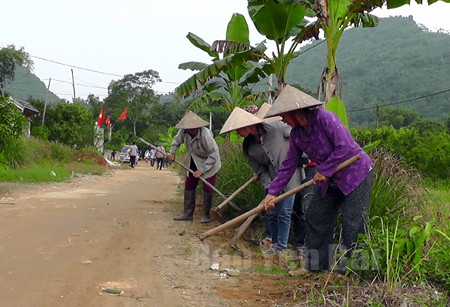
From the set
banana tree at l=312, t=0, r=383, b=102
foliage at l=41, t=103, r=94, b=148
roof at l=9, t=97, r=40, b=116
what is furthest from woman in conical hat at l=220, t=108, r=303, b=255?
foliage at l=41, t=103, r=94, b=148

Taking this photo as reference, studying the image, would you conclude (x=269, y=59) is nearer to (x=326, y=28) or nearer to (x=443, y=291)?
(x=326, y=28)

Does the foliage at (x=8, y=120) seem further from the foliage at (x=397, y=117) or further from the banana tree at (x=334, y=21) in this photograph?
the foliage at (x=397, y=117)

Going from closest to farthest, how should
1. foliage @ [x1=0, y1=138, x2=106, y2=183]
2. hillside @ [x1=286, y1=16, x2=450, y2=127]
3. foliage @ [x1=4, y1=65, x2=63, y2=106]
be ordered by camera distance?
foliage @ [x1=0, y1=138, x2=106, y2=183], foliage @ [x1=4, y1=65, x2=63, y2=106], hillside @ [x1=286, y1=16, x2=450, y2=127]


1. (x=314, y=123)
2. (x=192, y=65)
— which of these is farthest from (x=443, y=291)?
A: (x=192, y=65)

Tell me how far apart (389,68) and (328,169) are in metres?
89.4

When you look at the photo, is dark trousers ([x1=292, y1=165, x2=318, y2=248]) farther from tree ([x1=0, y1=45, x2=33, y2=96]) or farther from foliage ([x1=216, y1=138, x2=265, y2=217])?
tree ([x1=0, y1=45, x2=33, y2=96])

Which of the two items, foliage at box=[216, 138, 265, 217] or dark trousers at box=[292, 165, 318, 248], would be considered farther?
foliage at box=[216, 138, 265, 217]

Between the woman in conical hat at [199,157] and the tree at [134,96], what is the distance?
146 feet

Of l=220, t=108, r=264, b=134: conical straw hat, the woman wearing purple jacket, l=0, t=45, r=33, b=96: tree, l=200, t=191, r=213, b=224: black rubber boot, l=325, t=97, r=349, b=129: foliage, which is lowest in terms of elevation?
l=200, t=191, r=213, b=224: black rubber boot

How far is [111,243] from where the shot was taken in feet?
16.6

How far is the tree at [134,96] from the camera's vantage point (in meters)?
51.5

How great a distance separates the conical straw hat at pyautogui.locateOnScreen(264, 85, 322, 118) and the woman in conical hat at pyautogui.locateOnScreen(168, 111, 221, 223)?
301 centimetres

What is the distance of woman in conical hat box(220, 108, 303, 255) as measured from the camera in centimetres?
488

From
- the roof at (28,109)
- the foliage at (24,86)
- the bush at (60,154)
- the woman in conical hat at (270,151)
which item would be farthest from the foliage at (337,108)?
the foliage at (24,86)
